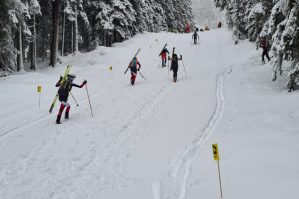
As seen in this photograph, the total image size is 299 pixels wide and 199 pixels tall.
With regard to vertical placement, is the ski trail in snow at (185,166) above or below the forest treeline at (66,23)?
below

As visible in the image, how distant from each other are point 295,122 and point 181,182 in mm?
4772

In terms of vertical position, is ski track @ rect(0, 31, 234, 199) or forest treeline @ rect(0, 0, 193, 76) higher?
forest treeline @ rect(0, 0, 193, 76)

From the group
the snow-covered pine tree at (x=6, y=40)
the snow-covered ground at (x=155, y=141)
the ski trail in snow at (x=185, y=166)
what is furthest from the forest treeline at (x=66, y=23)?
the ski trail in snow at (x=185, y=166)

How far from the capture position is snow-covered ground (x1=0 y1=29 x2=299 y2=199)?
6504 mm

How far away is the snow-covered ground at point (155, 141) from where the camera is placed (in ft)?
21.3

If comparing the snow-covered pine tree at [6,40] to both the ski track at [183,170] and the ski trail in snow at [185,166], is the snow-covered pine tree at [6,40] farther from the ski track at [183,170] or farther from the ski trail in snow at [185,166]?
the ski track at [183,170]

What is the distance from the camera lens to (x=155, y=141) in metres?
9.33

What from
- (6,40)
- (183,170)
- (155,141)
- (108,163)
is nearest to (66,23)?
(6,40)

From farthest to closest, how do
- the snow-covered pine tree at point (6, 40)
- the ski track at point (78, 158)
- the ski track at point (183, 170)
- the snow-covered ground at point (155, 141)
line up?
the snow-covered pine tree at point (6, 40) < the ski track at point (78, 158) < the snow-covered ground at point (155, 141) < the ski track at point (183, 170)

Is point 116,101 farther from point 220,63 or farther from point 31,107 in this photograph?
point 220,63

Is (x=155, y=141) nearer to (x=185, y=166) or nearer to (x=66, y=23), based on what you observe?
(x=185, y=166)

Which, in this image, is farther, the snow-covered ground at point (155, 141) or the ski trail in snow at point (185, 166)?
the snow-covered ground at point (155, 141)

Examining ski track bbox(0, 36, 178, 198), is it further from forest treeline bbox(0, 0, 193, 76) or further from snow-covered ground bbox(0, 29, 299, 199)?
forest treeline bbox(0, 0, 193, 76)

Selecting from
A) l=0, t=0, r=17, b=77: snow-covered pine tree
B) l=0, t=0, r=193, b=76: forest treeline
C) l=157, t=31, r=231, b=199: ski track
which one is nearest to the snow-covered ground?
l=157, t=31, r=231, b=199: ski track
